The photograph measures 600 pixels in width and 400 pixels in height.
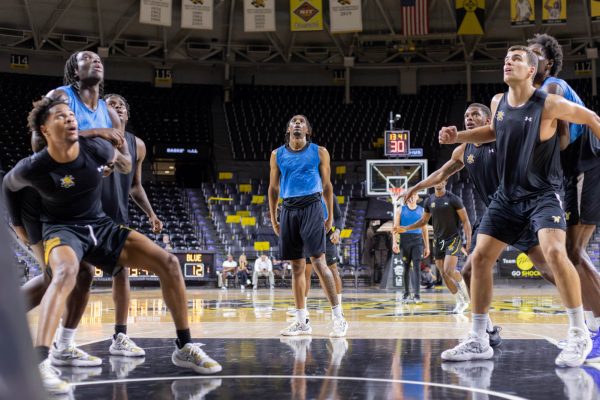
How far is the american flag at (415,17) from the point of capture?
73.6 feet

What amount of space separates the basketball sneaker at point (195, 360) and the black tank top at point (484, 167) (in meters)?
2.65

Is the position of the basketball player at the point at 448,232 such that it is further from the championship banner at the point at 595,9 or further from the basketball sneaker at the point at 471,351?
the championship banner at the point at 595,9

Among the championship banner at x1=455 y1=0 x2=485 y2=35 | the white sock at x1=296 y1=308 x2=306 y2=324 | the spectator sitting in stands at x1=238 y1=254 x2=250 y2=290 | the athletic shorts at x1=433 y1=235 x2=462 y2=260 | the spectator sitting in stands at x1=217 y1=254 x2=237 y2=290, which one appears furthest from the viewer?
the championship banner at x1=455 y1=0 x2=485 y2=35

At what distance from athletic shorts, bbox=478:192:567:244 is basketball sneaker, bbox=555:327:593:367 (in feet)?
2.12

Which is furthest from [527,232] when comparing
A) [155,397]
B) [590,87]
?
[590,87]

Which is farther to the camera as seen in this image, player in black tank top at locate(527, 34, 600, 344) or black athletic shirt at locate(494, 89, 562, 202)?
player in black tank top at locate(527, 34, 600, 344)

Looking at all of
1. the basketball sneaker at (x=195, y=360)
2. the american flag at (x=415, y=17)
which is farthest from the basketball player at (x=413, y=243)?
the american flag at (x=415, y=17)

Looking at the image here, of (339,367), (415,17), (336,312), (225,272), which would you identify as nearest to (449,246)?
(336,312)

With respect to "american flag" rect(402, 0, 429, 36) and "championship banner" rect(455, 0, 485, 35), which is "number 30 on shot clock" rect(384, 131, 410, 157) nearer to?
"american flag" rect(402, 0, 429, 36)

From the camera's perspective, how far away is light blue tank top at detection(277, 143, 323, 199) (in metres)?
6.34

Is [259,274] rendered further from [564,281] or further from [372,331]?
[564,281]

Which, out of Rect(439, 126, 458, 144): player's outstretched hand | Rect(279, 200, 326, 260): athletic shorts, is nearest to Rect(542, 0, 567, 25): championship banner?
Rect(279, 200, 326, 260): athletic shorts

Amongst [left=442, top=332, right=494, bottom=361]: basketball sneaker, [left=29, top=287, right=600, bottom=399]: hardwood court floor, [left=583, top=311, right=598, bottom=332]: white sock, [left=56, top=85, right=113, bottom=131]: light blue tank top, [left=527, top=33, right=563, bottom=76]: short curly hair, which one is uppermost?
[left=527, top=33, right=563, bottom=76]: short curly hair

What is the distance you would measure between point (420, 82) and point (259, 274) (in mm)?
15289
